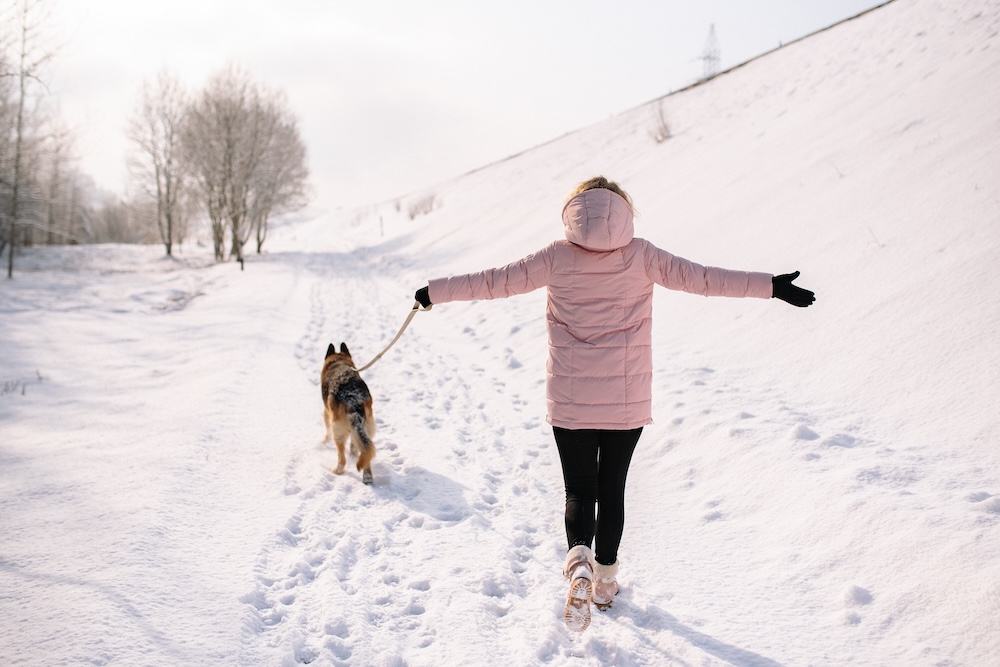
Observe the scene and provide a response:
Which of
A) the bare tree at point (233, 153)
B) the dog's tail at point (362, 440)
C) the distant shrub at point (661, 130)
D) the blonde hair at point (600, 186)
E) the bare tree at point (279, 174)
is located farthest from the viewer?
the bare tree at point (279, 174)

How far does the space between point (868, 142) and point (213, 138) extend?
26342 millimetres

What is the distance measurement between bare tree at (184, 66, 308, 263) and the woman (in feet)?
77.7

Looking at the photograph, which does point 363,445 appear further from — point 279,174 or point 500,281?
point 279,174

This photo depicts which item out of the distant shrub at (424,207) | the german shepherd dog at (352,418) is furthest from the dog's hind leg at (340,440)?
the distant shrub at (424,207)

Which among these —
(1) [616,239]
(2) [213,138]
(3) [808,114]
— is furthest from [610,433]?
(2) [213,138]

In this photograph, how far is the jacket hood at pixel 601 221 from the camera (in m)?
2.50

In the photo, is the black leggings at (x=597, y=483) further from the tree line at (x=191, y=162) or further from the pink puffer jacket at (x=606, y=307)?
the tree line at (x=191, y=162)

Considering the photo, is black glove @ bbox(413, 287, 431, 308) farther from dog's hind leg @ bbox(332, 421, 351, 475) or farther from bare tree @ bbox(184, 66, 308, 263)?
bare tree @ bbox(184, 66, 308, 263)

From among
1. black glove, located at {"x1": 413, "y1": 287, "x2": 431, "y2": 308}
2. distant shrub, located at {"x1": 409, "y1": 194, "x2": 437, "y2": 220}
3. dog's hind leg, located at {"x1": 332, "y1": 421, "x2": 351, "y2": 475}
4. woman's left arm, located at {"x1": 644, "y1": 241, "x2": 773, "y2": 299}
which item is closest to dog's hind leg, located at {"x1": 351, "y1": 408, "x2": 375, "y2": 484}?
dog's hind leg, located at {"x1": 332, "y1": 421, "x2": 351, "y2": 475}

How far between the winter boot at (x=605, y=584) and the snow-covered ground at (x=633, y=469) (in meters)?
0.07

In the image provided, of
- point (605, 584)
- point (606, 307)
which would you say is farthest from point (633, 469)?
point (606, 307)

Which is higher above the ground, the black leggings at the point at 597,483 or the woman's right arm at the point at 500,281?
the woman's right arm at the point at 500,281

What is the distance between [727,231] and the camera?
888cm

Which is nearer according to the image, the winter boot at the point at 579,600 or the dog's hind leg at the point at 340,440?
the winter boot at the point at 579,600
